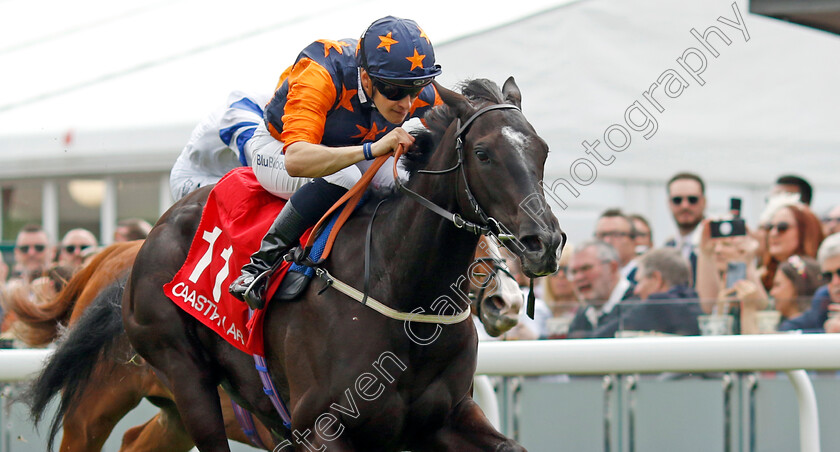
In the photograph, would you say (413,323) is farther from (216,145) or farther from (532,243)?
(216,145)

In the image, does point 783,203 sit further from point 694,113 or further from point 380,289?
point 380,289

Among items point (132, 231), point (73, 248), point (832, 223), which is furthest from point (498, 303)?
point (73, 248)

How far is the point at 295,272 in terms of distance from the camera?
3457mm

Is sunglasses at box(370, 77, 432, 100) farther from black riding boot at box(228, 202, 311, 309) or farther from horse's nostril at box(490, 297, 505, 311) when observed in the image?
horse's nostril at box(490, 297, 505, 311)

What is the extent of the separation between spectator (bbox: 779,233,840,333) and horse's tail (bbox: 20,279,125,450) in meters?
3.33

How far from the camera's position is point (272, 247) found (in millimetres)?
3434

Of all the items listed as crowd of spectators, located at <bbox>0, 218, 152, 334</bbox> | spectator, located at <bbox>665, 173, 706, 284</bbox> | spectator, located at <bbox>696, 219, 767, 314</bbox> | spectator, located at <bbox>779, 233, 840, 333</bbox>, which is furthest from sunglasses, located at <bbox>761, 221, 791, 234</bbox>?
crowd of spectators, located at <bbox>0, 218, 152, 334</bbox>

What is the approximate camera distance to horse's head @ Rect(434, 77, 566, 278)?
266cm

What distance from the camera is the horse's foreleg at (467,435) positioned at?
3260 mm

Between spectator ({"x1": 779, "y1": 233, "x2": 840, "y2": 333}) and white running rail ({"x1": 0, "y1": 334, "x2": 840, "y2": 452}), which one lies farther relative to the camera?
spectator ({"x1": 779, "y1": 233, "x2": 840, "y2": 333})

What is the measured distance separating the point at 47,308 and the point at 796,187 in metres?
4.81

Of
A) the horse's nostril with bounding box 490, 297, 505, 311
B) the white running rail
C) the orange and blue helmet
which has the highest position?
the orange and blue helmet

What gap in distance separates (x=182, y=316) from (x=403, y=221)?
1175 mm

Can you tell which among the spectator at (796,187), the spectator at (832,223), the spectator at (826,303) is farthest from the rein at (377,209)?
the spectator at (796,187)
